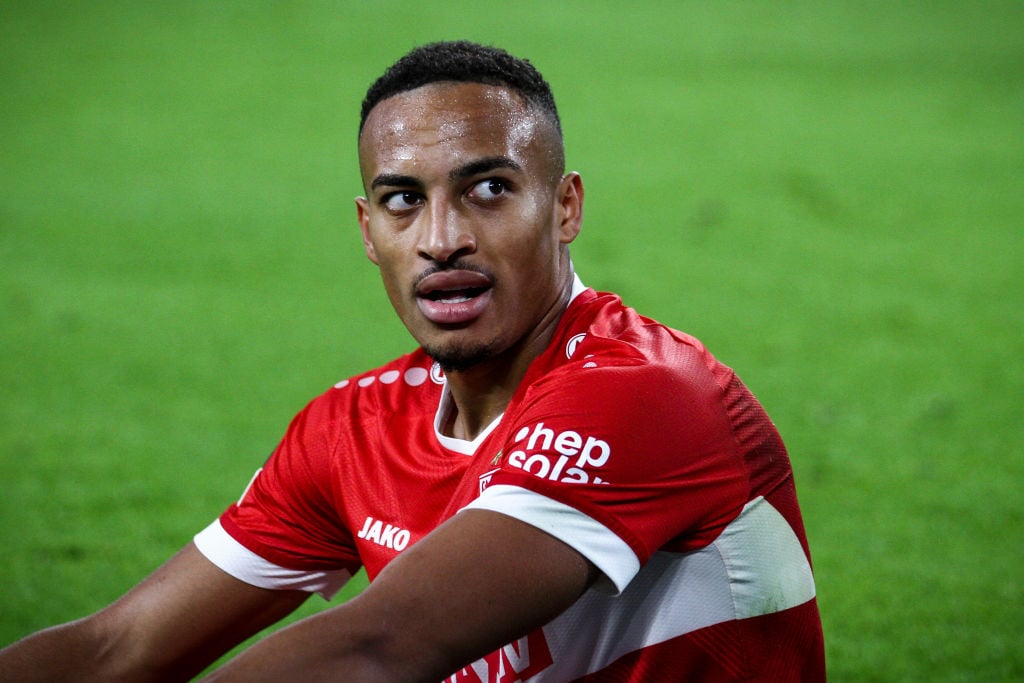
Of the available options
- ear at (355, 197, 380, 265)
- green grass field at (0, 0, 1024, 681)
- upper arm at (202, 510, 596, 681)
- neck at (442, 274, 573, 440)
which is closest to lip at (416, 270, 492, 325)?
neck at (442, 274, 573, 440)

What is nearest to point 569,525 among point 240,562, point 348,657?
point 348,657

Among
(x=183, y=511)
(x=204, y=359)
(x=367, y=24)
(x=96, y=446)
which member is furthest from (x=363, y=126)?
(x=367, y=24)

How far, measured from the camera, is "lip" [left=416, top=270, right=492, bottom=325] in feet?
6.93

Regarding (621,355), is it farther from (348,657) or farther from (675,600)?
(348,657)

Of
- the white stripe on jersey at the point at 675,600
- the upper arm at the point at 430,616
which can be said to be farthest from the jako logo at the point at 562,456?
the white stripe on jersey at the point at 675,600

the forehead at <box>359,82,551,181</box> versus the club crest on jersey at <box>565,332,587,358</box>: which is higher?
the forehead at <box>359,82,551,181</box>

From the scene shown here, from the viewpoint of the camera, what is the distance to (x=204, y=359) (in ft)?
20.8

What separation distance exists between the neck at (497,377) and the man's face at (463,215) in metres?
0.02

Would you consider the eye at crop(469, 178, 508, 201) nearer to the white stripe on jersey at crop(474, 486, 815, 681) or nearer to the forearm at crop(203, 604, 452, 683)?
the white stripe on jersey at crop(474, 486, 815, 681)

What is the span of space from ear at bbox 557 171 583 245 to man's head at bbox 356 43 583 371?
50mm

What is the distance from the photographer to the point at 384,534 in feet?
7.58

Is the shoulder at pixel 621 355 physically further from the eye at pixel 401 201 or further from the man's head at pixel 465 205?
the eye at pixel 401 201

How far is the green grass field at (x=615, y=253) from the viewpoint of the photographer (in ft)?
15.3

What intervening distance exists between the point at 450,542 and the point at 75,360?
5.23m
